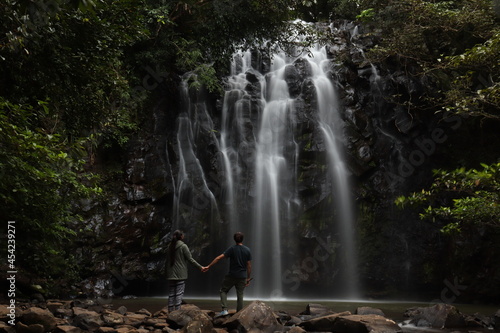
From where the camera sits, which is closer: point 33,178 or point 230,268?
point 33,178

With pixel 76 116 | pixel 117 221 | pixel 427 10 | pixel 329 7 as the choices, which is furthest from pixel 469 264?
pixel 329 7

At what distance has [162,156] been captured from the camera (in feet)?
56.4

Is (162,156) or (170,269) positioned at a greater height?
(162,156)

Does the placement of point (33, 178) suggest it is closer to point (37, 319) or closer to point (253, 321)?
point (37, 319)

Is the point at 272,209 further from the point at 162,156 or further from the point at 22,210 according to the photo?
the point at 22,210

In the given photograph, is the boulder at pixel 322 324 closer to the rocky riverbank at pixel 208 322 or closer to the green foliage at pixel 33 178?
the rocky riverbank at pixel 208 322

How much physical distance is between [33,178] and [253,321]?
15.0 ft

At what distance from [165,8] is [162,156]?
5.96 m

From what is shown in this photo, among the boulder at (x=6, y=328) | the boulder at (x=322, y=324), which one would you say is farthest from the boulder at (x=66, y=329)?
the boulder at (x=322, y=324)

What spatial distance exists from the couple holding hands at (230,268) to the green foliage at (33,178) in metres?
2.61

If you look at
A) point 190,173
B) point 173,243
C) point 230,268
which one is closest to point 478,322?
point 230,268

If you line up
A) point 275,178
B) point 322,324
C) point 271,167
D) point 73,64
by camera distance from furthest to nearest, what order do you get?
point 271,167 < point 275,178 < point 73,64 < point 322,324

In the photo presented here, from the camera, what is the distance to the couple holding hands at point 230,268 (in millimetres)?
8094

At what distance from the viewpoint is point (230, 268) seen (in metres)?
8.21
